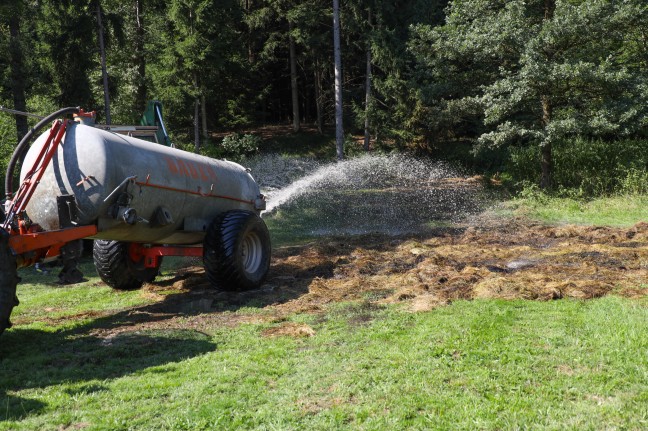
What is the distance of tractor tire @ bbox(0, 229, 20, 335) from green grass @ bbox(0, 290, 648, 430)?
0.48 meters

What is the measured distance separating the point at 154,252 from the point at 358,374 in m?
5.15

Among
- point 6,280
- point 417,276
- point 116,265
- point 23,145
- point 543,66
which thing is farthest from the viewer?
point 543,66

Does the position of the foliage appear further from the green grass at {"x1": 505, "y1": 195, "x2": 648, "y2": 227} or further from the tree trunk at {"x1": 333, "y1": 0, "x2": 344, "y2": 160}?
the tree trunk at {"x1": 333, "y1": 0, "x2": 344, "y2": 160}

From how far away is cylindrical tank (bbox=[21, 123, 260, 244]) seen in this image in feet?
23.2

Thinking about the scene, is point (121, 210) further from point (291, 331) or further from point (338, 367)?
point (338, 367)

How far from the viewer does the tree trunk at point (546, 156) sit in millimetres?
20172

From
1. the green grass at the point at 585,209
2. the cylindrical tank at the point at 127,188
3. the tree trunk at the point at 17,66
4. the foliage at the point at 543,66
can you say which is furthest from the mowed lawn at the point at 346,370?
the tree trunk at the point at 17,66

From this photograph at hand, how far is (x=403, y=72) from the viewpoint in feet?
87.3

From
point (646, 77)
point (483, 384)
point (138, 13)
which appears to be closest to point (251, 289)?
point (483, 384)

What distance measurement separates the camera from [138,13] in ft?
107

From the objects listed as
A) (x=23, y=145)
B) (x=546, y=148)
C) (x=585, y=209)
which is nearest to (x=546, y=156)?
(x=546, y=148)

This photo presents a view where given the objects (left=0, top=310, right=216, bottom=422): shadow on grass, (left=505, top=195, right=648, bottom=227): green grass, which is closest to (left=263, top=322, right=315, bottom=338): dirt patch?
(left=0, top=310, right=216, bottom=422): shadow on grass

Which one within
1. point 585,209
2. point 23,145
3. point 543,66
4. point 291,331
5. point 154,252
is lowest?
point 291,331

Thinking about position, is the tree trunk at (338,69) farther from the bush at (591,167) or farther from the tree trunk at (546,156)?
the tree trunk at (546,156)
